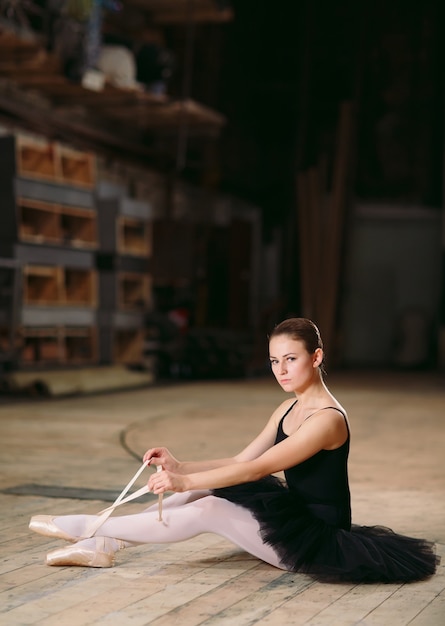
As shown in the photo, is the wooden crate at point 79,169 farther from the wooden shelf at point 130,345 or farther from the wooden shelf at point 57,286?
the wooden shelf at point 130,345

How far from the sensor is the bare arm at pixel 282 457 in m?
3.26

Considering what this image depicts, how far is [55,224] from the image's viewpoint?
10930 mm

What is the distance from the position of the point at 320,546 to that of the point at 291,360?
59cm

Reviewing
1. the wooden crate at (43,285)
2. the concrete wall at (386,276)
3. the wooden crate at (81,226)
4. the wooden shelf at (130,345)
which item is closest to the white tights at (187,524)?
the wooden crate at (43,285)

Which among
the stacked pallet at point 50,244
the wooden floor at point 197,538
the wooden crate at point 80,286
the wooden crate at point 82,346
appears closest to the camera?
the wooden floor at point 197,538

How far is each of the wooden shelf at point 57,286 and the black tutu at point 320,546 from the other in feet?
24.3

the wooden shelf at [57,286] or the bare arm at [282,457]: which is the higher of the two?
the bare arm at [282,457]

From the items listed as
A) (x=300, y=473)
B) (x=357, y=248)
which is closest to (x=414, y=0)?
(x=357, y=248)

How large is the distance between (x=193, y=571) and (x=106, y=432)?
162 inches

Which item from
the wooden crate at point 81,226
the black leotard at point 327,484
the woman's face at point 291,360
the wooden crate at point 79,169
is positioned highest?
the wooden crate at point 79,169

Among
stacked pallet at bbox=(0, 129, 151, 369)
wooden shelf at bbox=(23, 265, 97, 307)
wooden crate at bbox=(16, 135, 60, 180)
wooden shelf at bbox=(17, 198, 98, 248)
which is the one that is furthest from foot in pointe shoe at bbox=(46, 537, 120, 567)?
wooden crate at bbox=(16, 135, 60, 180)

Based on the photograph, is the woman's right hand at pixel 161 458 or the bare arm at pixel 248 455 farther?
the bare arm at pixel 248 455

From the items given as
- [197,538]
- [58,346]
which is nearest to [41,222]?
[58,346]

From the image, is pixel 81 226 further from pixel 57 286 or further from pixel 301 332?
pixel 301 332
